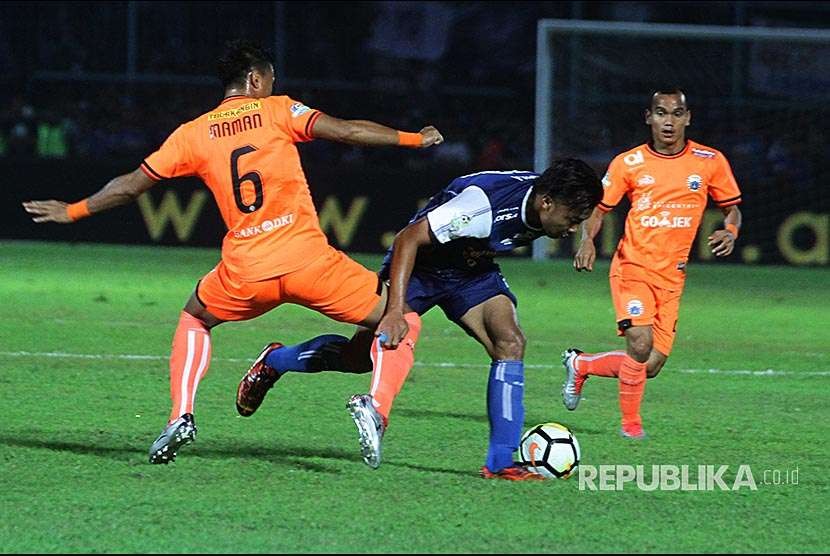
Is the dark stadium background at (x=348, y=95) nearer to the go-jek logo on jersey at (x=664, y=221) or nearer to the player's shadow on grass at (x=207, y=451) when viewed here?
the go-jek logo on jersey at (x=664, y=221)

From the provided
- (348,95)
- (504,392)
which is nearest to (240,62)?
(504,392)

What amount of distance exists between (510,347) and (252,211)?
4.03 feet

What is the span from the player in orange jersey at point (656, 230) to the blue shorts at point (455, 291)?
1353 millimetres

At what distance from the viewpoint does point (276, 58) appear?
22641 millimetres

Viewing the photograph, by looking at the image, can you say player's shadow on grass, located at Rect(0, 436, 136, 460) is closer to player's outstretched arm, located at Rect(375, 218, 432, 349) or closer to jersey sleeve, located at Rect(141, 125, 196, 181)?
jersey sleeve, located at Rect(141, 125, 196, 181)

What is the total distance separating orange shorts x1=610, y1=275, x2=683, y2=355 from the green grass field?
489 mm

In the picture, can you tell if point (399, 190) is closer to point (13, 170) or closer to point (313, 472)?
point (13, 170)

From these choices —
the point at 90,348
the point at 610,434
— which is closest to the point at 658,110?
the point at 610,434

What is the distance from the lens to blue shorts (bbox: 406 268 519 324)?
273 inches

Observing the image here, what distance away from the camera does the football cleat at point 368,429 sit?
6.32m

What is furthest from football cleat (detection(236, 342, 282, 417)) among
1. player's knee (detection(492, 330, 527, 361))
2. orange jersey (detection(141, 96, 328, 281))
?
player's knee (detection(492, 330, 527, 361))

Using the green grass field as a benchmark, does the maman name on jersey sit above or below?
above

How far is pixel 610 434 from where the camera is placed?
26.5 ft

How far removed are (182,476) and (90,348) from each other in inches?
183
